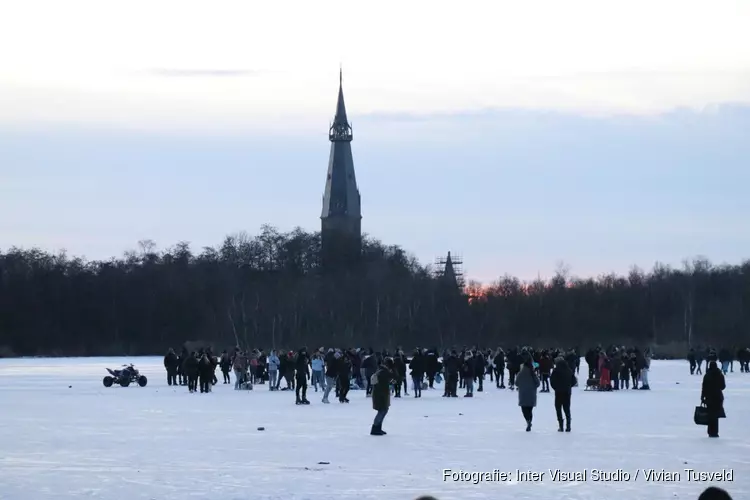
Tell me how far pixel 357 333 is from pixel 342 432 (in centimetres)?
8849

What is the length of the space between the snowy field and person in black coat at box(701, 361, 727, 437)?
45 cm

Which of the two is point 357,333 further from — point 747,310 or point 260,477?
point 260,477

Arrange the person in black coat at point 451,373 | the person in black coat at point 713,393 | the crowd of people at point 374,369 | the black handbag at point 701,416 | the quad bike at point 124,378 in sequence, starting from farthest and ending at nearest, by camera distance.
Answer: the quad bike at point 124,378 < the person in black coat at point 451,373 < the crowd of people at point 374,369 < the black handbag at point 701,416 < the person in black coat at point 713,393

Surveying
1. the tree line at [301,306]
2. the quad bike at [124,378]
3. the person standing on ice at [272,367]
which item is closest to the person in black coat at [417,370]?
the person standing on ice at [272,367]

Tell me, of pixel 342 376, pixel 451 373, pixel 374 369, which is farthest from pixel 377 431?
pixel 374 369

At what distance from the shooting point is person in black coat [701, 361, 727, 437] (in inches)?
843

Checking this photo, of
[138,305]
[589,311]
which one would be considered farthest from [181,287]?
[589,311]

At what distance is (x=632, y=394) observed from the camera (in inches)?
1490

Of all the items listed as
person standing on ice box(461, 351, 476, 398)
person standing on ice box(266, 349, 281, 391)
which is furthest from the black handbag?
person standing on ice box(266, 349, 281, 391)

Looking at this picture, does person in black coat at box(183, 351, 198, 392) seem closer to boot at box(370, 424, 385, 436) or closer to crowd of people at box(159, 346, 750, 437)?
crowd of people at box(159, 346, 750, 437)

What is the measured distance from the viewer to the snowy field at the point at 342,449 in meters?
15.9

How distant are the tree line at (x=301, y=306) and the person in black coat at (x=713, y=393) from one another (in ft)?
267

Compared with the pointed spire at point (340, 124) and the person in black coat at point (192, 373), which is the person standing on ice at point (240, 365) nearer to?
the person in black coat at point (192, 373)

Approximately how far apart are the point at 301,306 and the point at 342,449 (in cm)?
9188
